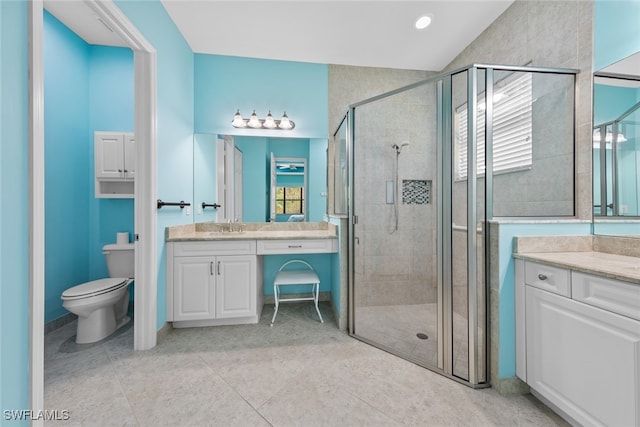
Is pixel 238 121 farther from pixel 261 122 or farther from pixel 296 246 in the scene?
pixel 296 246

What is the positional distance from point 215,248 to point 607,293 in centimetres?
249

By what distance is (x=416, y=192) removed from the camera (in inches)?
90.9

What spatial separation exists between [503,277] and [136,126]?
2.78 metres

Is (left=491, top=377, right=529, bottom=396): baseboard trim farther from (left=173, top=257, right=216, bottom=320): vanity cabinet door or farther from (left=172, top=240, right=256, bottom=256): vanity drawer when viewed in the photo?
(left=173, top=257, right=216, bottom=320): vanity cabinet door

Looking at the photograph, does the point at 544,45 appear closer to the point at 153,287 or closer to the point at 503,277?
the point at 503,277

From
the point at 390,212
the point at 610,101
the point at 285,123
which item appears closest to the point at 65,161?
the point at 285,123

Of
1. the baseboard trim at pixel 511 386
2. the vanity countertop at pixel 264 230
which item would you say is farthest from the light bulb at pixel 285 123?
the baseboard trim at pixel 511 386

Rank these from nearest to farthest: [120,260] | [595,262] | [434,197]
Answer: [595,262]
[434,197]
[120,260]

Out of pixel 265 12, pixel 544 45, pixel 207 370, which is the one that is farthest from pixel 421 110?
pixel 207 370

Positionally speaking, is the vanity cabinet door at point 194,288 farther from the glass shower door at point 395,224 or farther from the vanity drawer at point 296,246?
the glass shower door at point 395,224

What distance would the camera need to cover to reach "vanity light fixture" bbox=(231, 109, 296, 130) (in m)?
2.72

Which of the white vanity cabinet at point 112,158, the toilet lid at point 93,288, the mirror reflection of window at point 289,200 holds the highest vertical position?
the white vanity cabinet at point 112,158

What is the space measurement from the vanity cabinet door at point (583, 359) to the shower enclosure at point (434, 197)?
0.86 feet

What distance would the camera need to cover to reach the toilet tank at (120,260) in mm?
2432
